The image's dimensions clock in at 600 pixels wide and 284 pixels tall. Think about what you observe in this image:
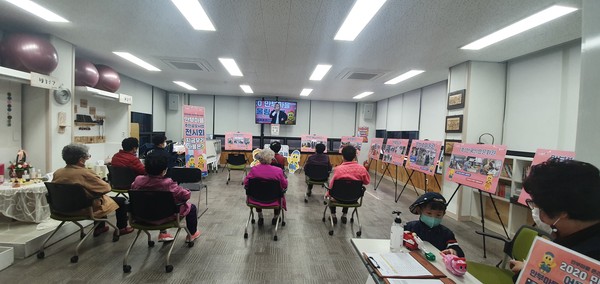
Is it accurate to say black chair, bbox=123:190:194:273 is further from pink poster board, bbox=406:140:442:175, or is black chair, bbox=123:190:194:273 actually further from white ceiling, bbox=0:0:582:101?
pink poster board, bbox=406:140:442:175

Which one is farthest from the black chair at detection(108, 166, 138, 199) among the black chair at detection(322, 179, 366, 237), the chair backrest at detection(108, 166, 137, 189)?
the black chair at detection(322, 179, 366, 237)

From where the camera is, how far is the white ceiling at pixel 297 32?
2.61 metres

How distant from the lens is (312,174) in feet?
15.6

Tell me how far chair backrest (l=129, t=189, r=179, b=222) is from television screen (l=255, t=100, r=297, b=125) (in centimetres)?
707

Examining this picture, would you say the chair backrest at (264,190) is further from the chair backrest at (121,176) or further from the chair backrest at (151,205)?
the chair backrest at (121,176)

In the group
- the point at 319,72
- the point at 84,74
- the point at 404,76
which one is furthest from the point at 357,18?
the point at 84,74

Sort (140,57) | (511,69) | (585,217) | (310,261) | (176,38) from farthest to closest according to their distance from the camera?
(140,57)
(511,69)
(176,38)
(310,261)
(585,217)

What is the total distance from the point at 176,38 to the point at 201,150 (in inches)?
117

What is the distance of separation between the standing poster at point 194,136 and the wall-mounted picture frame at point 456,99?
17.7 ft

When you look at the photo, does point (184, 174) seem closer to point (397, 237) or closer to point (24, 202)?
point (24, 202)

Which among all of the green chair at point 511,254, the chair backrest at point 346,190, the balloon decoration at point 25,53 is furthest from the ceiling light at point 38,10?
the green chair at point 511,254

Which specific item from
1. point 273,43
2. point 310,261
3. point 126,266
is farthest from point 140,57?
point 310,261

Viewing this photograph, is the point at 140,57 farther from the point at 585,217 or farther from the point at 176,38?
the point at 585,217

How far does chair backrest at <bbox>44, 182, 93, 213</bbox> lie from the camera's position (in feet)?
8.00
